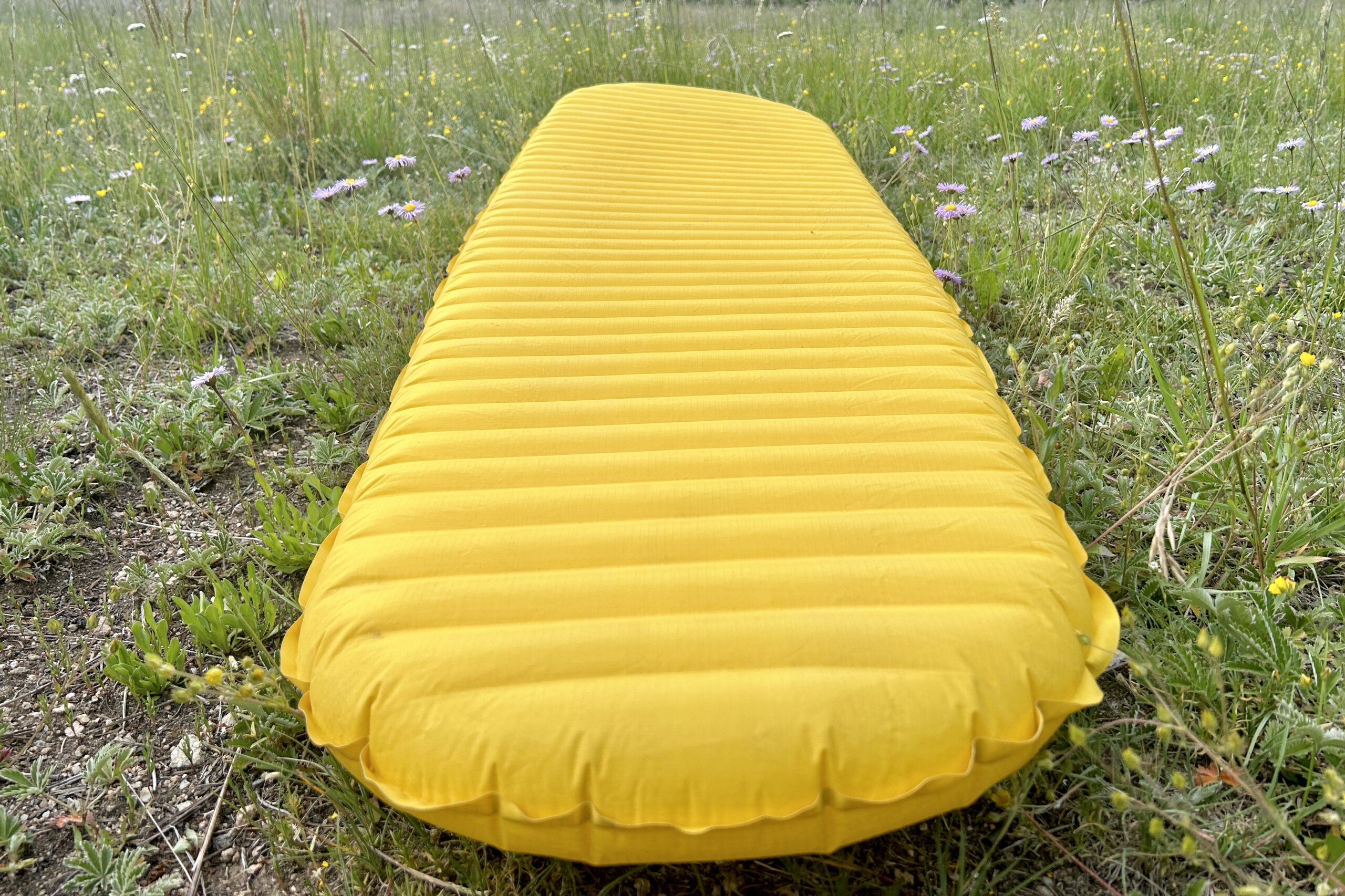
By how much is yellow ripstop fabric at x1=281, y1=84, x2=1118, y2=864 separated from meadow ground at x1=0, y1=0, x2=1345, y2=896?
0.17 meters

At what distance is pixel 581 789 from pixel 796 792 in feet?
0.70

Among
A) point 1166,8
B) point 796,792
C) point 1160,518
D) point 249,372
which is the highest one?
point 1166,8

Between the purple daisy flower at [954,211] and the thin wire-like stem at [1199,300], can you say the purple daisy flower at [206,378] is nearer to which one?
the thin wire-like stem at [1199,300]

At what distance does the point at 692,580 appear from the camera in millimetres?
1033

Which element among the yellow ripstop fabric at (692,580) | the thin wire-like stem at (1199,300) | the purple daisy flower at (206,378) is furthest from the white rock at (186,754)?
the thin wire-like stem at (1199,300)

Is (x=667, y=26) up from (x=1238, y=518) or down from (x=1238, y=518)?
up

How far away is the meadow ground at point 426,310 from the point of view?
1.09 meters

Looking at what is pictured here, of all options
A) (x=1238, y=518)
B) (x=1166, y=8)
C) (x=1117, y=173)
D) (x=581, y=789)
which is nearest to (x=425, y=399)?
(x=581, y=789)

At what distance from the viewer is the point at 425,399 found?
1370 millimetres

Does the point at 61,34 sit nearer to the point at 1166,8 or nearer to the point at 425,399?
the point at 425,399

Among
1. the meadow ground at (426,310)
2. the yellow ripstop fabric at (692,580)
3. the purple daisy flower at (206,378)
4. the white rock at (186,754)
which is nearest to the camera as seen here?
the yellow ripstop fabric at (692,580)

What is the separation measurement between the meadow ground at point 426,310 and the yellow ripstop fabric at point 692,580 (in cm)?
Answer: 17

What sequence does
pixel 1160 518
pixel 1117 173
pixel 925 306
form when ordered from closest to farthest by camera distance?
1. pixel 1160 518
2. pixel 925 306
3. pixel 1117 173

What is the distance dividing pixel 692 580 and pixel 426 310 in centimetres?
163
